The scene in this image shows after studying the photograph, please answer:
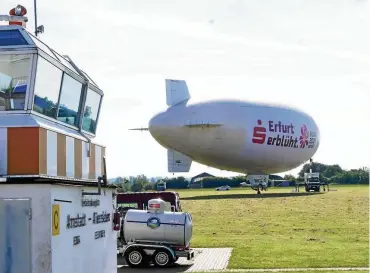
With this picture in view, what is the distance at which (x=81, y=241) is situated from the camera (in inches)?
319

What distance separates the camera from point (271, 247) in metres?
25.9

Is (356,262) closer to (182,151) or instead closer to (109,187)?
(109,187)

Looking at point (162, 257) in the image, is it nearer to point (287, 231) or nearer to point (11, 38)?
point (287, 231)

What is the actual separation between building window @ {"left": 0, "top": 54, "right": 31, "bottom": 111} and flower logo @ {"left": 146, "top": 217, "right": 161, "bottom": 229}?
1451cm

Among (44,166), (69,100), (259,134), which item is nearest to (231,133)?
(259,134)

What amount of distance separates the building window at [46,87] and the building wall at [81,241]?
0.93 m

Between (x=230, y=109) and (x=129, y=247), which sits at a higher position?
(x=230, y=109)

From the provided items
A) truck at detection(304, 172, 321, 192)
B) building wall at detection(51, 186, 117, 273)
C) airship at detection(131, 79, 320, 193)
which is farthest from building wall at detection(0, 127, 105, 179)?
truck at detection(304, 172, 321, 192)

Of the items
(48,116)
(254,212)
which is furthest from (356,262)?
(254,212)

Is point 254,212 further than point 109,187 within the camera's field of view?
Yes

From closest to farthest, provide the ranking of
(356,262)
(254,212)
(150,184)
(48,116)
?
(48,116)
(356,262)
(254,212)
(150,184)

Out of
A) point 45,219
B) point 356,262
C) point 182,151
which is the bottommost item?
point 356,262

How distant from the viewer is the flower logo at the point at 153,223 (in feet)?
71.1

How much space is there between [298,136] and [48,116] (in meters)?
66.8
